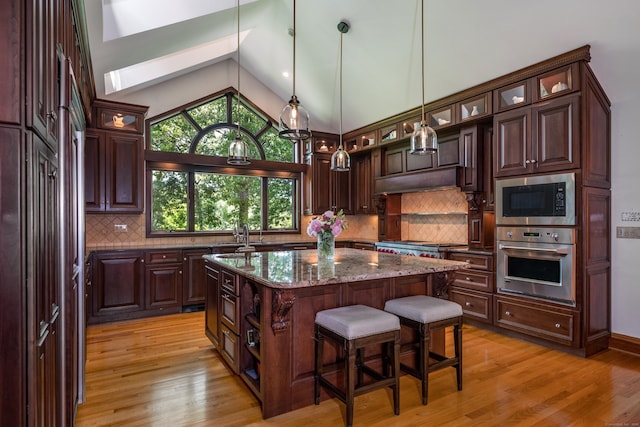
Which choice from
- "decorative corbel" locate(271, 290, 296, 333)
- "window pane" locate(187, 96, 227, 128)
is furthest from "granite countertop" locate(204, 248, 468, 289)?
"window pane" locate(187, 96, 227, 128)

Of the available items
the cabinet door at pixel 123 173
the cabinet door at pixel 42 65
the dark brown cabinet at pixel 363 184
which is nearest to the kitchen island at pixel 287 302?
the cabinet door at pixel 42 65

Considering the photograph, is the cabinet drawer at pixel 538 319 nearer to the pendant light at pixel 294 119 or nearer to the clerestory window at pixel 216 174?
the pendant light at pixel 294 119

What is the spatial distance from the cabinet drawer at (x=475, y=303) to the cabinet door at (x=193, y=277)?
3.29 meters

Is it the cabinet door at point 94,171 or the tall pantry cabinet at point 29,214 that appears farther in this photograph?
the cabinet door at point 94,171

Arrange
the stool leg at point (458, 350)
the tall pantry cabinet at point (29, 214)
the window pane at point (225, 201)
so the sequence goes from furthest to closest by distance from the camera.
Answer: the window pane at point (225, 201) → the stool leg at point (458, 350) → the tall pantry cabinet at point (29, 214)

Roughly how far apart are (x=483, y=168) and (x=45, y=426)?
442 centimetres

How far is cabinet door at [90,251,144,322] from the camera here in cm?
427

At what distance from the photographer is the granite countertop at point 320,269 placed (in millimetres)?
2144

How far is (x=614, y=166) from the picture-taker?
11.6 ft

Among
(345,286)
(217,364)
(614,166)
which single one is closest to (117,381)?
(217,364)

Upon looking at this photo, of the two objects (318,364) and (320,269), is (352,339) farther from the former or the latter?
(320,269)

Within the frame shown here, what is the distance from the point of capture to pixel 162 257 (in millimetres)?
4645

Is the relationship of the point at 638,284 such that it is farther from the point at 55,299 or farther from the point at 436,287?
the point at 55,299

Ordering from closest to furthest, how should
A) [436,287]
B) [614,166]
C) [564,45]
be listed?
[436,287] → [564,45] → [614,166]
